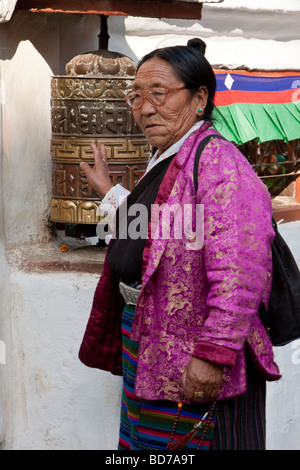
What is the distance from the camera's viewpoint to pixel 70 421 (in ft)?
11.5

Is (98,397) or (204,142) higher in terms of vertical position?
(204,142)

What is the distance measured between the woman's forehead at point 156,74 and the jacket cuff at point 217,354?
31.0 inches

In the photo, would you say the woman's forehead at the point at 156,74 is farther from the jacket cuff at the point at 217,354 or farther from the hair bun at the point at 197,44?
the jacket cuff at the point at 217,354

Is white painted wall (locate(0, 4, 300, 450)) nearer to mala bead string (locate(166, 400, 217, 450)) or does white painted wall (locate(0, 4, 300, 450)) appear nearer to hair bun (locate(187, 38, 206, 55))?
mala bead string (locate(166, 400, 217, 450))

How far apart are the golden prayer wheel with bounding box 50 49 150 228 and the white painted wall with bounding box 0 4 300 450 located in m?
0.18

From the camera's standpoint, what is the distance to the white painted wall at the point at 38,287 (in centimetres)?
345

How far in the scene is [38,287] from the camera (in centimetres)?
345

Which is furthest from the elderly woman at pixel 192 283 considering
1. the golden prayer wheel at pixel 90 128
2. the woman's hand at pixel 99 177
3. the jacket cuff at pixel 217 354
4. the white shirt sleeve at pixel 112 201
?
the golden prayer wheel at pixel 90 128

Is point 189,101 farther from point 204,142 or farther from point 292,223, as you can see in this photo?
point 292,223

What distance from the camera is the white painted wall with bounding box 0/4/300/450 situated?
345 cm

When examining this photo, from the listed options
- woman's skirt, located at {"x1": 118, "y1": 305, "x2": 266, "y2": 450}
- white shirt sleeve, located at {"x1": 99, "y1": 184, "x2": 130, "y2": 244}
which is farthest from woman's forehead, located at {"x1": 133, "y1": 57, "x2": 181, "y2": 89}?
woman's skirt, located at {"x1": 118, "y1": 305, "x2": 266, "y2": 450}

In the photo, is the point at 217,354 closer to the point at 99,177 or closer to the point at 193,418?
the point at 193,418

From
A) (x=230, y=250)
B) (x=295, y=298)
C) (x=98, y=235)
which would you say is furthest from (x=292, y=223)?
(x=230, y=250)

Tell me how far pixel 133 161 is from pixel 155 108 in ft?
4.04
